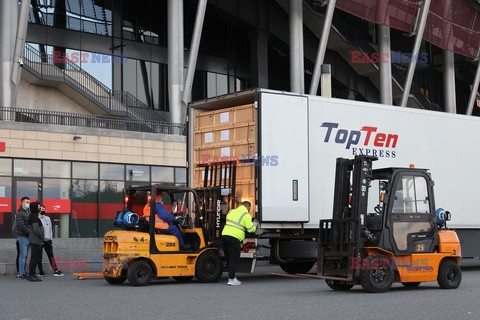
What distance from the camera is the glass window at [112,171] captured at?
31.8 m

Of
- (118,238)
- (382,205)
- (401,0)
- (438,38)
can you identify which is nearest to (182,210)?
(118,238)

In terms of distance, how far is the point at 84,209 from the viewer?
3159cm

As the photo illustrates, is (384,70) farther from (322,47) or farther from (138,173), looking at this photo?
(138,173)

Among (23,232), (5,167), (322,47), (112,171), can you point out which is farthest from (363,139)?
(322,47)

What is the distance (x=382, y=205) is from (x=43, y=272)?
9227 mm

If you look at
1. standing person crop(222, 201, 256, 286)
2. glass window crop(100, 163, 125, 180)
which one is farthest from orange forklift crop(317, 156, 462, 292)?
glass window crop(100, 163, 125, 180)

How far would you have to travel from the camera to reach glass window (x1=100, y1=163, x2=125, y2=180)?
31.8 meters

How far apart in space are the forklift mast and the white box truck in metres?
2.13

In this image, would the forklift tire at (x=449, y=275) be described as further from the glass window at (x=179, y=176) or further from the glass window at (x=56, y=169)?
the glass window at (x=179, y=176)

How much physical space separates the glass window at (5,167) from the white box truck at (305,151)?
1357 centimetres

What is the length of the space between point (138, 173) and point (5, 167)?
18.8 feet

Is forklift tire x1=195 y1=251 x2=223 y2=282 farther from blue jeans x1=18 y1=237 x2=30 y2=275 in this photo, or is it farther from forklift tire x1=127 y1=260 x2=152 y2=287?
blue jeans x1=18 y1=237 x2=30 y2=275

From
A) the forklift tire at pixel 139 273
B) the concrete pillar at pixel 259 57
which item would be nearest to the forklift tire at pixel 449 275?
the forklift tire at pixel 139 273

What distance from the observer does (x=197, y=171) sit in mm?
17594
